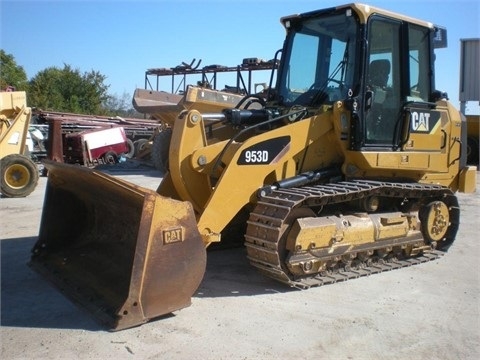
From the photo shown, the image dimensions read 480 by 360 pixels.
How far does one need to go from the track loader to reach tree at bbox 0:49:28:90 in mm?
34370

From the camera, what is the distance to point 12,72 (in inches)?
1512

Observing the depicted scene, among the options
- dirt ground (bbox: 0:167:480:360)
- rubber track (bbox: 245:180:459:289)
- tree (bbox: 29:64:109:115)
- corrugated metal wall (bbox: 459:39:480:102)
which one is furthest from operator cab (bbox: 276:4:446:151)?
tree (bbox: 29:64:109:115)

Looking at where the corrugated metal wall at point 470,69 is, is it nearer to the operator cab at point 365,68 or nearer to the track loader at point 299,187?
the track loader at point 299,187

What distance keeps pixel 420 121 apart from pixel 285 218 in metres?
2.54

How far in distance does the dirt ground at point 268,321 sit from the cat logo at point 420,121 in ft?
5.56

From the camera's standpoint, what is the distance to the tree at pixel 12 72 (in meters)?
36.8

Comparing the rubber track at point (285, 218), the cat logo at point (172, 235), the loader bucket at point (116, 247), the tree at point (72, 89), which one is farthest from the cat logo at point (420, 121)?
the tree at point (72, 89)

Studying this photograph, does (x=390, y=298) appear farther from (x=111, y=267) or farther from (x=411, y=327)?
(x=111, y=267)

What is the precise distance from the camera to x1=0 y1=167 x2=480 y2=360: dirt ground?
3.57m

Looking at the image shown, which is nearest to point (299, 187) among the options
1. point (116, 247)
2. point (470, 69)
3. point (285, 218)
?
point (285, 218)

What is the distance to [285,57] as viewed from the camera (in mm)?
6418

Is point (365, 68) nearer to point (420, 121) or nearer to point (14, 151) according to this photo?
point (420, 121)

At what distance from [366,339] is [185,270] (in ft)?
4.95

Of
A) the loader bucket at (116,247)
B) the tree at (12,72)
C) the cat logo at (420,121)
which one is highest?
the tree at (12,72)
